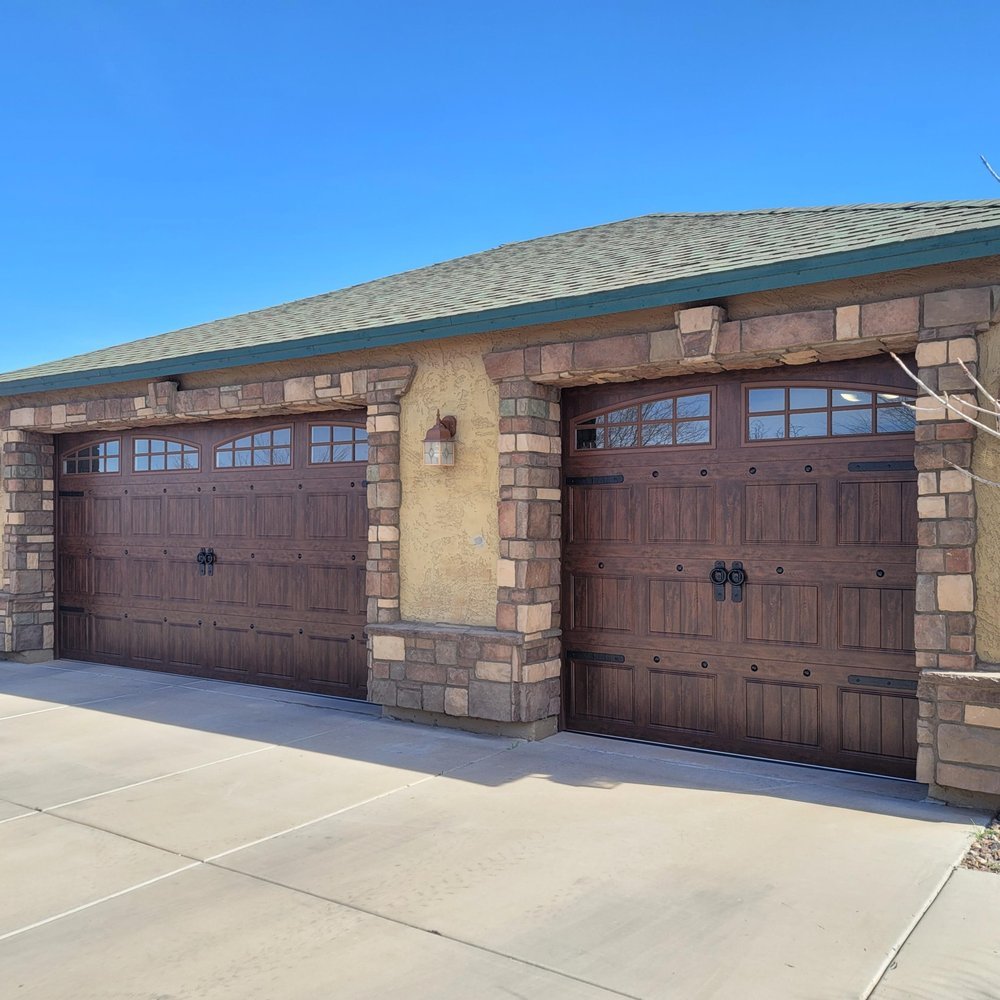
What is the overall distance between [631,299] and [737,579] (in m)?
2.10

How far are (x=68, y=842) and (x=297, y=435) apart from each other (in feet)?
15.6

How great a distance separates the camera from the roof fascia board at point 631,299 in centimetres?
496

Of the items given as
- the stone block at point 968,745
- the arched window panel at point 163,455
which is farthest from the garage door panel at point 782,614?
the arched window panel at point 163,455

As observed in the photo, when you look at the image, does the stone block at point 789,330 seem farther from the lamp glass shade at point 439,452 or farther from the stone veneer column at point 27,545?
the stone veneer column at point 27,545

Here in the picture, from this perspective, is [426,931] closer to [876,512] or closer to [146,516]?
[876,512]

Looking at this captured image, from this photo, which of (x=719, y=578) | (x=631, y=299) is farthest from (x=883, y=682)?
(x=631, y=299)

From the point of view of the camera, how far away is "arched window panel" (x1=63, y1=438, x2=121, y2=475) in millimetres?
10445

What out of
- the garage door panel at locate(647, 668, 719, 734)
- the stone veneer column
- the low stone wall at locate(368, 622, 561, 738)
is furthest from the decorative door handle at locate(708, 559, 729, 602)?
the stone veneer column

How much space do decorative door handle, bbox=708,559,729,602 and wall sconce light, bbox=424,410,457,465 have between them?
221 centimetres

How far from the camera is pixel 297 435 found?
8805mm

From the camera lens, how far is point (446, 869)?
14.1 feet

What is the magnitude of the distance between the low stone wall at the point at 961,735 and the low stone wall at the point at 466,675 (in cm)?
271

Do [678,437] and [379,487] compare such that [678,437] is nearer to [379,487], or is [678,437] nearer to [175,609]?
[379,487]

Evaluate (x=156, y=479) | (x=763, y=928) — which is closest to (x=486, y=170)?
(x=156, y=479)
